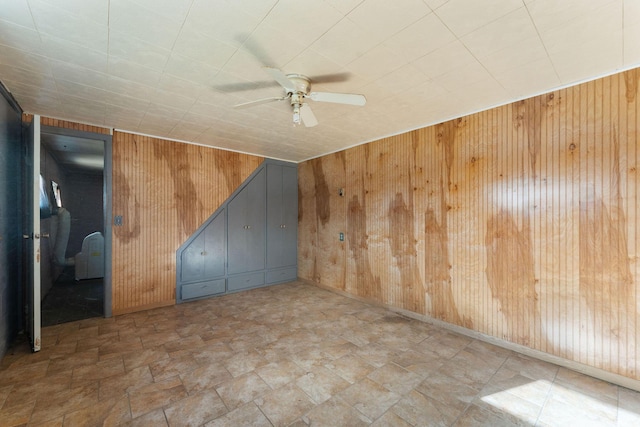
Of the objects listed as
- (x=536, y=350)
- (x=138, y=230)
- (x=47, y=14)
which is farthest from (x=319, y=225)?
(x=47, y=14)

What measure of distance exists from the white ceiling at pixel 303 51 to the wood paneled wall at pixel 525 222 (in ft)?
1.17

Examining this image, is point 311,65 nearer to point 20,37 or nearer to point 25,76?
point 20,37

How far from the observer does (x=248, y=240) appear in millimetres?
5016

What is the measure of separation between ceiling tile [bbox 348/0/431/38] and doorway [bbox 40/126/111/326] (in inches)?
150

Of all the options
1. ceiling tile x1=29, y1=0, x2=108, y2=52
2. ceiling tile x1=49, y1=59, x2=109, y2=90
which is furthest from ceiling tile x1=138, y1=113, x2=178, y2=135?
ceiling tile x1=29, y1=0, x2=108, y2=52

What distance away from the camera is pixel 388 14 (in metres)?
1.60

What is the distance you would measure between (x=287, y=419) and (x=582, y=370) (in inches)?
105

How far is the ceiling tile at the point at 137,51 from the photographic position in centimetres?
183

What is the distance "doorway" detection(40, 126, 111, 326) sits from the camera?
3635 mm

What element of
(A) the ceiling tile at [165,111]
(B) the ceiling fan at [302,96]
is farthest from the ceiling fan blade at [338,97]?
(A) the ceiling tile at [165,111]

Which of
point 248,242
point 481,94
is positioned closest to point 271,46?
point 481,94

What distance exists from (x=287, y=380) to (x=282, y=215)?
360 cm

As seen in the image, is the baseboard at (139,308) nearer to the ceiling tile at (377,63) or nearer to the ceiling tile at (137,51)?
the ceiling tile at (137,51)

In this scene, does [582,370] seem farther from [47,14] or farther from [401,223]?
[47,14]
